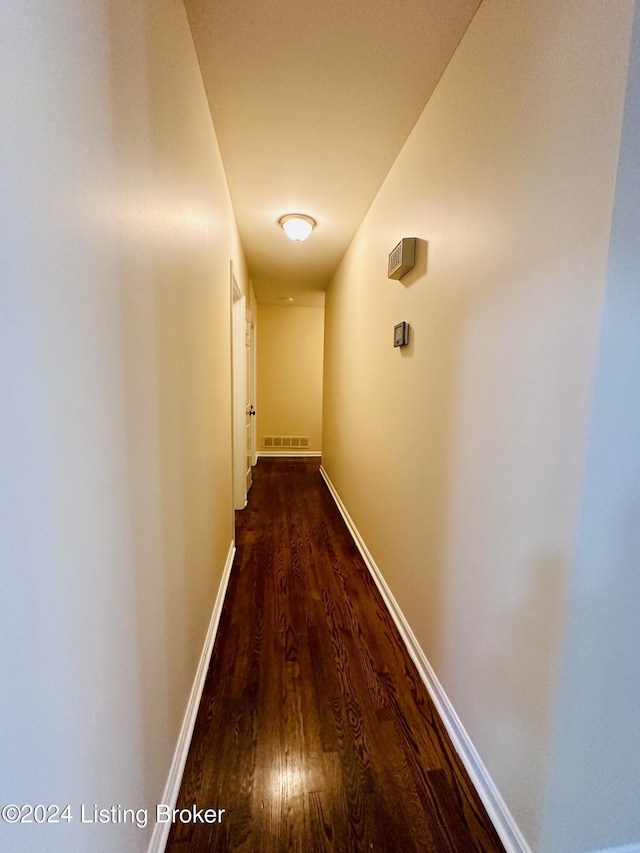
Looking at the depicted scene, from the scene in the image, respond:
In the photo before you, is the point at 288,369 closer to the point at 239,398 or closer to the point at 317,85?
the point at 239,398

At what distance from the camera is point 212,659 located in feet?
5.31

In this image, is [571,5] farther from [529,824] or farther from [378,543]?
[378,543]

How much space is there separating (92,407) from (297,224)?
2516 mm

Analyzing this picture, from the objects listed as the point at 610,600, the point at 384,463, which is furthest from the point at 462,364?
the point at 384,463

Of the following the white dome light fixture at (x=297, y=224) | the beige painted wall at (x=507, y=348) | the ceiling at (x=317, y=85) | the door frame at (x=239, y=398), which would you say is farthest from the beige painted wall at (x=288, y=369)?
the beige painted wall at (x=507, y=348)

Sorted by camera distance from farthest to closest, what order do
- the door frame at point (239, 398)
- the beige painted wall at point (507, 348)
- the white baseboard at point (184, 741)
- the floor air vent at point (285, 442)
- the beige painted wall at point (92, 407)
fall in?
the floor air vent at point (285, 442)
the door frame at point (239, 398)
the white baseboard at point (184, 741)
the beige painted wall at point (507, 348)
the beige painted wall at point (92, 407)

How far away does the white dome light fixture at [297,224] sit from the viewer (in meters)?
2.66

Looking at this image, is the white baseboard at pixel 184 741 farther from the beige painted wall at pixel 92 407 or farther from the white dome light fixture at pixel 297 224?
the white dome light fixture at pixel 297 224

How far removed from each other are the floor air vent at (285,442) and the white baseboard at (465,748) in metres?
3.96

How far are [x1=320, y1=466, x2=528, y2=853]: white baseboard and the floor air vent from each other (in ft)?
13.0

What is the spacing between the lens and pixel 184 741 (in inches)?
47.0

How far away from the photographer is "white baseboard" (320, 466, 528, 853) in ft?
3.22

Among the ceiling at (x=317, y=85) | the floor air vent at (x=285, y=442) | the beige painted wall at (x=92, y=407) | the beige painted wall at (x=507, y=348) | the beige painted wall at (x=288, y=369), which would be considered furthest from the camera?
the floor air vent at (x=285, y=442)

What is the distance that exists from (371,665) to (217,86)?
103 inches
